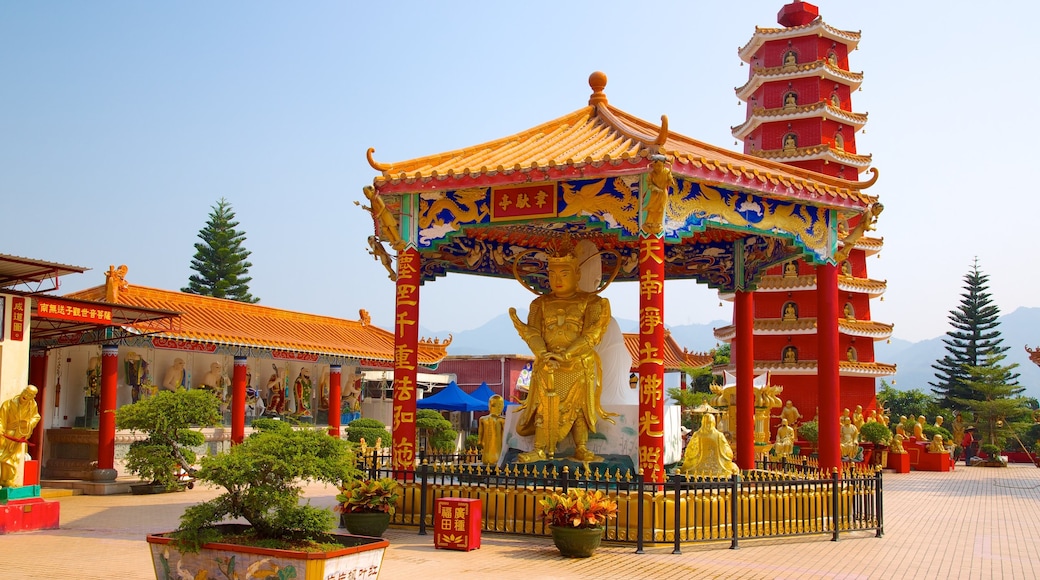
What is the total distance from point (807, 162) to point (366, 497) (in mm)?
29461

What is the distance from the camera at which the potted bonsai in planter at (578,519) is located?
1066 centimetres

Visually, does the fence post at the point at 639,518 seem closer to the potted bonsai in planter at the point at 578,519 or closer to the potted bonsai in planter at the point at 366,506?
the potted bonsai in planter at the point at 578,519

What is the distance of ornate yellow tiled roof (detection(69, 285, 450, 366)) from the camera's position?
81.0 feet

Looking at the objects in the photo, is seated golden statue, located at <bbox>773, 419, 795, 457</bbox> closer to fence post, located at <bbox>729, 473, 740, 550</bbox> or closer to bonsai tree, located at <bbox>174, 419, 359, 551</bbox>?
fence post, located at <bbox>729, 473, 740, 550</bbox>

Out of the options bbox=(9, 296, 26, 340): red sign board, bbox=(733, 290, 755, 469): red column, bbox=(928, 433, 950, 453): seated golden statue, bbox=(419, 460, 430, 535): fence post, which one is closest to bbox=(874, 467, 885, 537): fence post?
bbox=(733, 290, 755, 469): red column

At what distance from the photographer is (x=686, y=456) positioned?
13.9 m

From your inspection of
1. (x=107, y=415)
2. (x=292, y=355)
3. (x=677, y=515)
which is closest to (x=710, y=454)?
(x=677, y=515)

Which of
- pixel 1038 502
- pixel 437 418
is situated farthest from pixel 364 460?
pixel 437 418

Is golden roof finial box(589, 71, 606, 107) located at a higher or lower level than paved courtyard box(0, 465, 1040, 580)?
higher

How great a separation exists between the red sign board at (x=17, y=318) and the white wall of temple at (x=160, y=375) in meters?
9.52

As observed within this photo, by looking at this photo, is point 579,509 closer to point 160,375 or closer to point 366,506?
point 366,506

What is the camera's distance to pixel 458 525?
11109 mm

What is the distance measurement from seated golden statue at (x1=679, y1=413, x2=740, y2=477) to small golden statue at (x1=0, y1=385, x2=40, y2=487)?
930cm

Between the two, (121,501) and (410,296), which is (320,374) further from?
(410,296)
